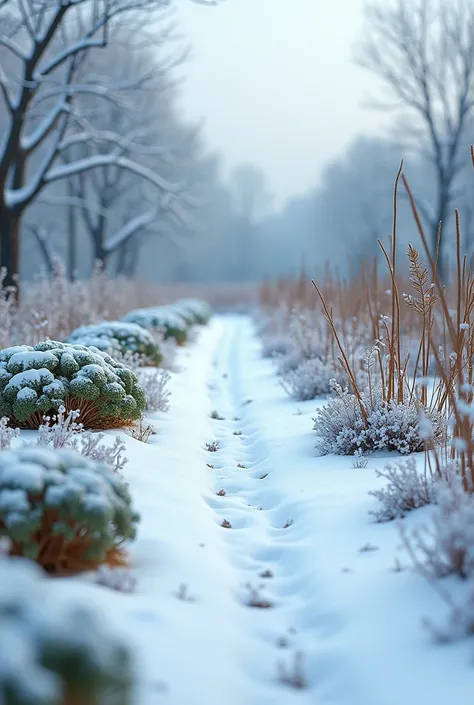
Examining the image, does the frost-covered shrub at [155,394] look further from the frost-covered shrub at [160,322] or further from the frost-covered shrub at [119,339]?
the frost-covered shrub at [160,322]

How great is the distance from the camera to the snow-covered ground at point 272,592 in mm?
1783

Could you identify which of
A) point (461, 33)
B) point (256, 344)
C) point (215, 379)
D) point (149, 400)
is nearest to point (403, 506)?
point (149, 400)

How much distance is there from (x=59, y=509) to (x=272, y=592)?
2.92ft

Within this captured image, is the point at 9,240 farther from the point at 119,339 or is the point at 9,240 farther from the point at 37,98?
the point at 119,339

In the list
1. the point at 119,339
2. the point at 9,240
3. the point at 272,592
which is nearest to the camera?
the point at 272,592

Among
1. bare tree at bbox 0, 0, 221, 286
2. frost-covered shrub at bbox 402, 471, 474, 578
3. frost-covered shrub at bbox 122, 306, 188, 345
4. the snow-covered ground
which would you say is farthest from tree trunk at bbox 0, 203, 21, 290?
frost-covered shrub at bbox 402, 471, 474, 578

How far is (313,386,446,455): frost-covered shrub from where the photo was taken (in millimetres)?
3682

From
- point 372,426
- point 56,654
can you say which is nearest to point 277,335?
point 372,426

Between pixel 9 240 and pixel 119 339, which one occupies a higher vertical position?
pixel 9 240

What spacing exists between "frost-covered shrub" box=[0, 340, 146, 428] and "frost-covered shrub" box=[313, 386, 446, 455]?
1252 mm

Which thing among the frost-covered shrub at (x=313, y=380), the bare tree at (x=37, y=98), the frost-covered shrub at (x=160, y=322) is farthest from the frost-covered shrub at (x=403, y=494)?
the bare tree at (x=37, y=98)

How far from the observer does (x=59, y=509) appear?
6.71ft

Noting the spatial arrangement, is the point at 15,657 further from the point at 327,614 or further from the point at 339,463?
the point at 339,463

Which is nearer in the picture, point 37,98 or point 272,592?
point 272,592
